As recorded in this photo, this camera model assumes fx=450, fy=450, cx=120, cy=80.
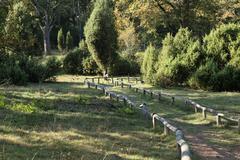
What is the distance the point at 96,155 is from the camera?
31.9 feet

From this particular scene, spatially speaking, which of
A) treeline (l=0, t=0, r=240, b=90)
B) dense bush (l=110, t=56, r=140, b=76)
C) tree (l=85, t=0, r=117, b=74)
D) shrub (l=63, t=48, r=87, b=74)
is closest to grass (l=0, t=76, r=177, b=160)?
treeline (l=0, t=0, r=240, b=90)

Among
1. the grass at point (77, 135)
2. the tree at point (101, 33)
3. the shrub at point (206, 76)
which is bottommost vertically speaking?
the grass at point (77, 135)

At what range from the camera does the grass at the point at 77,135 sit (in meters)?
9.79

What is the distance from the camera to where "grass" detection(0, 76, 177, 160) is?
32.1 ft

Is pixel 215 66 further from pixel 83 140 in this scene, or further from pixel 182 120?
pixel 83 140

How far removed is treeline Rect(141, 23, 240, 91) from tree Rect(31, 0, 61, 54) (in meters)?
38.4

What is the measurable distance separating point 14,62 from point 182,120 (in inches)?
936

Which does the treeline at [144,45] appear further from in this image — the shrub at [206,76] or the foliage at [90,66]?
the foliage at [90,66]

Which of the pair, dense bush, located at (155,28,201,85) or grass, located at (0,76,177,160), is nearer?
grass, located at (0,76,177,160)

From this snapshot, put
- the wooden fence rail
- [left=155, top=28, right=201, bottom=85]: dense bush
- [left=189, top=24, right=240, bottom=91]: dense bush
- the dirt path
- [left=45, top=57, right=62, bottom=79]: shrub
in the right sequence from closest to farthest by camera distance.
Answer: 1. the wooden fence rail
2. the dirt path
3. [left=189, top=24, right=240, bottom=91]: dense bush
4. [left=155, top=28, right=201, bottom=85]: dense bush
5. [left=45, top=57, right=62, bottom=79]: shrub

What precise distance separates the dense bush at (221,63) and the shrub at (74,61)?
872 inches

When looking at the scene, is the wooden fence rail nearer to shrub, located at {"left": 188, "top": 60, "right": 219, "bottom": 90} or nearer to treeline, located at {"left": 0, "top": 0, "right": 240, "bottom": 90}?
shrub, located at {"left": 188, "top": 60, "right": 219, "bottom": 90}

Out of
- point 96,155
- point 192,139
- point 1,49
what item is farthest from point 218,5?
point 96,155

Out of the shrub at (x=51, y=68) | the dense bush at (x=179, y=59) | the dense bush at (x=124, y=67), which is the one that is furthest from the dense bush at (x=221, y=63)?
the dense bush at (x=124, y=67)
